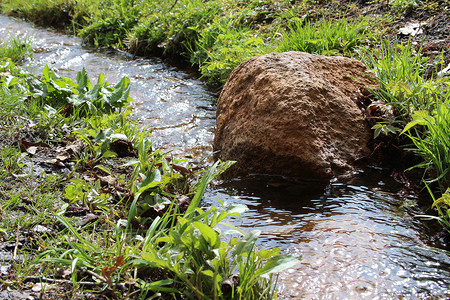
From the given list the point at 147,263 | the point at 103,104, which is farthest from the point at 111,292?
the point at 103,104

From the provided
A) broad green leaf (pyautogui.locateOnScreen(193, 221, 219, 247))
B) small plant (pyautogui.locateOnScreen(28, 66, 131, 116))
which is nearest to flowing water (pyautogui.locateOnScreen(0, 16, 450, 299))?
broad green leaf (pyautogui.locateOnScreen(193, 221, 219, 247))

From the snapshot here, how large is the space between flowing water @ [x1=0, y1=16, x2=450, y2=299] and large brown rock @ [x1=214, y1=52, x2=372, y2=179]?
0.19 meters

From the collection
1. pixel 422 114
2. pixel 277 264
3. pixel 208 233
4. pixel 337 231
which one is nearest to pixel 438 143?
pixel 422 114

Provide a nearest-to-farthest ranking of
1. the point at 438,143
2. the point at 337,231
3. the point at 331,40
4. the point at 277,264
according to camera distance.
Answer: the point at 277,264, the point at 337,231, the point at 438,143, the point at 331,40

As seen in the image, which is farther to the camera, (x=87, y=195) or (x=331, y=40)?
(x=331, y=40)

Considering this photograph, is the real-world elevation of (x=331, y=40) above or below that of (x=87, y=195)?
above

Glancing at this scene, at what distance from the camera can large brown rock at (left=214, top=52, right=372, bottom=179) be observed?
336 centimetres

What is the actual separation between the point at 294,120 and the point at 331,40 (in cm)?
209

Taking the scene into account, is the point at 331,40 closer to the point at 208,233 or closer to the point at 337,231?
the point at 337,231

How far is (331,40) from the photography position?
4953 millimetres

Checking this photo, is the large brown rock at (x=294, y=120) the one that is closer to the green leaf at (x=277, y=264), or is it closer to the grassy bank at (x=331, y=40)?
the grassy bank at (x=331, y=40)

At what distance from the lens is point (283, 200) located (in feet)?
10.3

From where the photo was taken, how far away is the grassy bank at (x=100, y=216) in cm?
184

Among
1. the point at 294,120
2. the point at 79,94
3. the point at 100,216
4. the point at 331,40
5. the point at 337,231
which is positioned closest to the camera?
the point at 100,216
